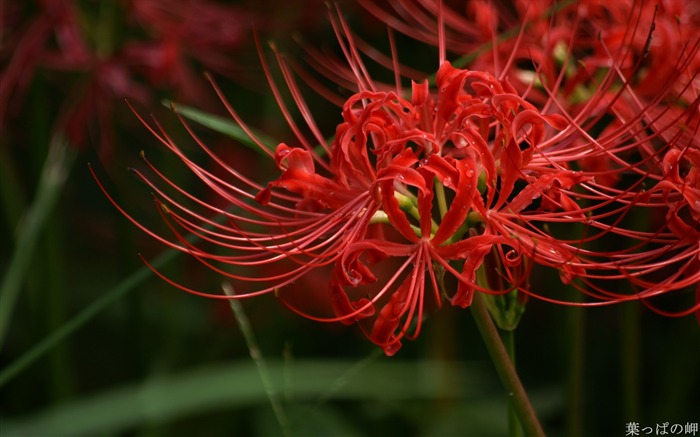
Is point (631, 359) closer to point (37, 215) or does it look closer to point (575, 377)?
point (575, 377)

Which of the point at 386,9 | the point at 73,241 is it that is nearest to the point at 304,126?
the point at 386,9

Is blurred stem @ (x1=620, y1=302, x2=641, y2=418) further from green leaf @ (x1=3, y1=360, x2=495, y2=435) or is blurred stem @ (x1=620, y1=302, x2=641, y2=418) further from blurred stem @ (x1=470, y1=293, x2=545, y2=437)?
blurred stem @ (x1=470, y1=293, x2=545, y2=437)

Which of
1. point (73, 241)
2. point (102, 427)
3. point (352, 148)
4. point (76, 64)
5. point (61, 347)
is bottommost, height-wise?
point (102, 427)

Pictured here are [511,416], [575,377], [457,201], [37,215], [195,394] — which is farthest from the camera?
[37,215]

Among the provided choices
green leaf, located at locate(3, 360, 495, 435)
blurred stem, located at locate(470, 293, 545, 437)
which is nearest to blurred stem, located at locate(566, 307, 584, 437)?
green leaf, located at locate(3, 360, 495, 435)

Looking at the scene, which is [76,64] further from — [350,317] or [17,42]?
[350,317]

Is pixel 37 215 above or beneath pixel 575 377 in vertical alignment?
above

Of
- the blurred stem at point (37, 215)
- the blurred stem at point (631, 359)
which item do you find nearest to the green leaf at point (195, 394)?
the blurred stem at point (37, 215)

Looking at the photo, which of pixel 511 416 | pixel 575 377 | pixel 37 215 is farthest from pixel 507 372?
pixel 37 215
